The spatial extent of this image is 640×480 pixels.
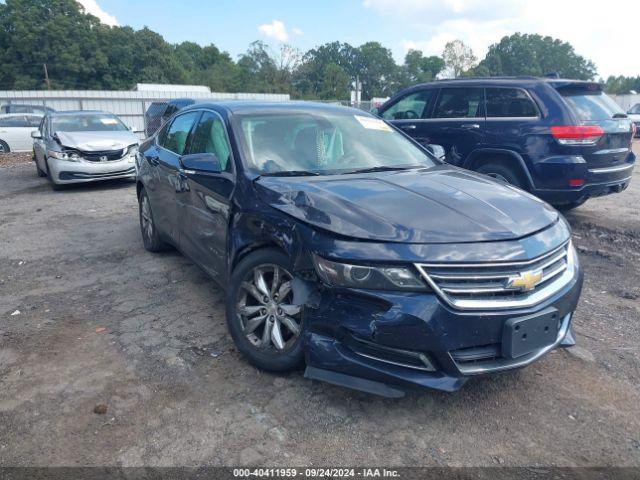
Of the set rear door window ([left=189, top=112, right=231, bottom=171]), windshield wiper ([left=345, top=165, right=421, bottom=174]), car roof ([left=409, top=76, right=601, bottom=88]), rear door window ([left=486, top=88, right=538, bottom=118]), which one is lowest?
windshield wiper ([left=345, top=165, right=421, bottom=174])

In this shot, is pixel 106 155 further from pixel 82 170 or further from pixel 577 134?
pixel 577 134

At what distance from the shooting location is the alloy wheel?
2914mm

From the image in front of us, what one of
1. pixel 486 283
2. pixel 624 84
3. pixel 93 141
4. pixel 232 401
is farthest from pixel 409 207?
pixel 624 84

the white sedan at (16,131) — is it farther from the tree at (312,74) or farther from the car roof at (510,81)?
the tree at (312,74)

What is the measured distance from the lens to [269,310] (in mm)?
3025

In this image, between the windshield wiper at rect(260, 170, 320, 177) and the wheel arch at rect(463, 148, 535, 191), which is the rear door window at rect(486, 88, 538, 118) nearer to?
the wheel arch at rect(463, 148, 535, 191)

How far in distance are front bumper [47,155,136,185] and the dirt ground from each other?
5702mm

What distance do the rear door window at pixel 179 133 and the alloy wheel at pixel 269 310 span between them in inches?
78.5

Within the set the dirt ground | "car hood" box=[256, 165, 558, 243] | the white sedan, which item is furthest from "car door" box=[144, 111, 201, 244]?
the white sedan

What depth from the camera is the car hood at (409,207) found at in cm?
258

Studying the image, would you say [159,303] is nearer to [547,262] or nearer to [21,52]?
[547,262]

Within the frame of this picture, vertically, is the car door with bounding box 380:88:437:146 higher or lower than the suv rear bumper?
higher

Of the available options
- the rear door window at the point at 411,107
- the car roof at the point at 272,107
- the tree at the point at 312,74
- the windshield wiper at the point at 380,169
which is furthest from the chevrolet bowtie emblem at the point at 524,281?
the tree at the point at 312,74

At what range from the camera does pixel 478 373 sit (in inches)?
97.8
